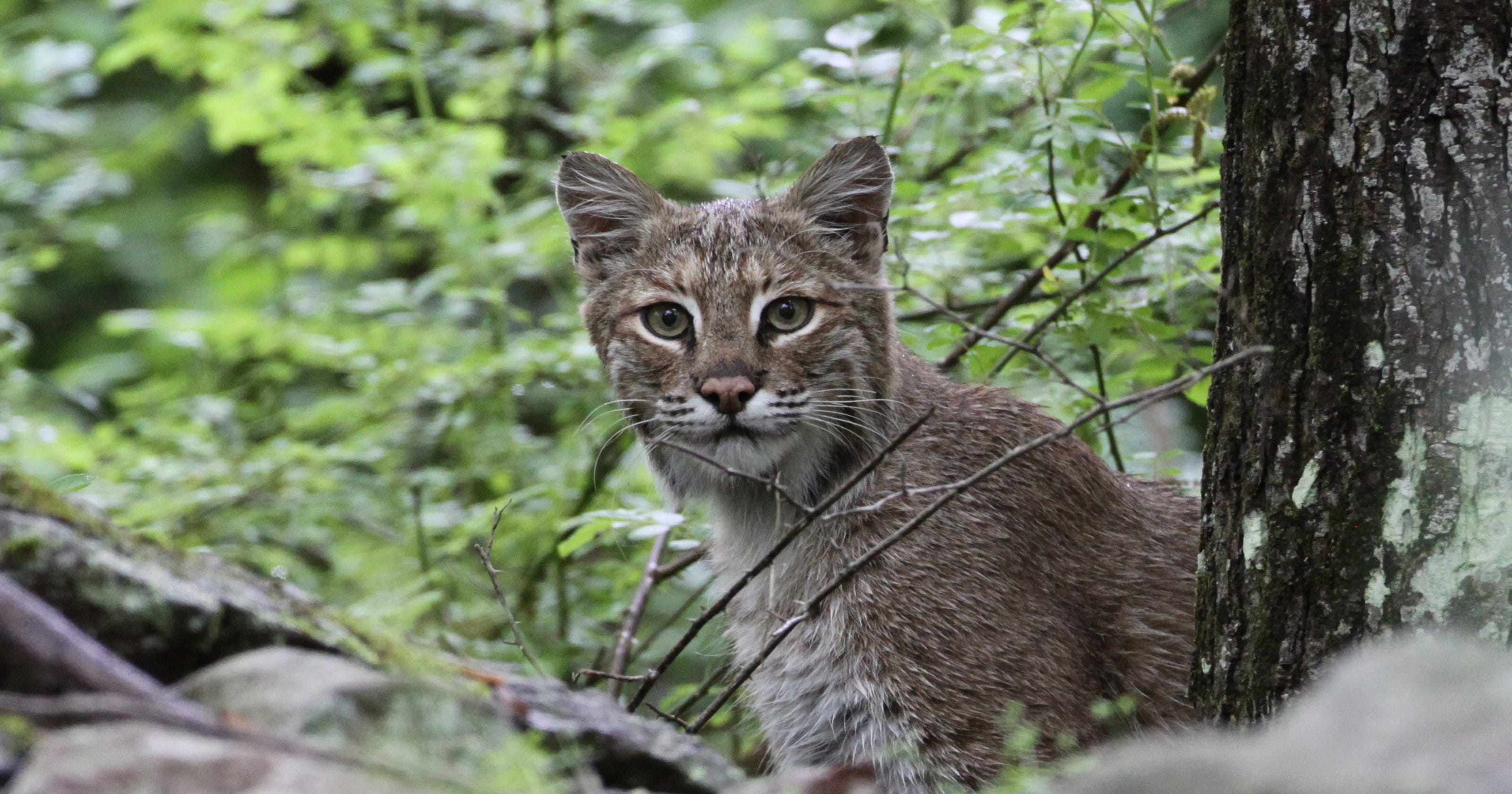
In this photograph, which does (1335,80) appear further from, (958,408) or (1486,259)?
(958,408)

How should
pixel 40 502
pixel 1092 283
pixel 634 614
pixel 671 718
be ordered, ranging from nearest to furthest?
1. pixel 40 502
2. pixel 1092 283
3. pixel 671 718
4. pixel 634 614

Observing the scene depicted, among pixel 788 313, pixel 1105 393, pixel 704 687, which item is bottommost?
pixel 704 687

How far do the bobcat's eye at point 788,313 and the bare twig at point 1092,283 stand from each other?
0.72m

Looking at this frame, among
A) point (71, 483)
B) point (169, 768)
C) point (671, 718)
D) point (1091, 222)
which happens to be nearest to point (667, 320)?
point (671, 718)

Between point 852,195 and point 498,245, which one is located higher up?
point 852,195

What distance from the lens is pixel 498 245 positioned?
7031 millimetres

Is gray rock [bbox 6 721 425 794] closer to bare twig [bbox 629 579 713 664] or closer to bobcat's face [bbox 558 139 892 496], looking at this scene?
bobcat's face [bbox 558 139 892 496]

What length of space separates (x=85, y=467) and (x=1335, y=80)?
606 cm

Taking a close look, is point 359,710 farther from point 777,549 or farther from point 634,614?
point 634,614

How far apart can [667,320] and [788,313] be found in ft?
1.44

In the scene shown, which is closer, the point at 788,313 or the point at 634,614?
the point at 788,313

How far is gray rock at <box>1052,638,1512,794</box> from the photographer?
175 cm

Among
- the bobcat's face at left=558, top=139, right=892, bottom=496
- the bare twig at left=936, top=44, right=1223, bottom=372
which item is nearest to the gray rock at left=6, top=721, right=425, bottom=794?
the bobcat's face at left=558, top=139, right=892, bottom=496

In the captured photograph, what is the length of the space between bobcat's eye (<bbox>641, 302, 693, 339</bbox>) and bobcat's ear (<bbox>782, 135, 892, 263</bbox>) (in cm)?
60
